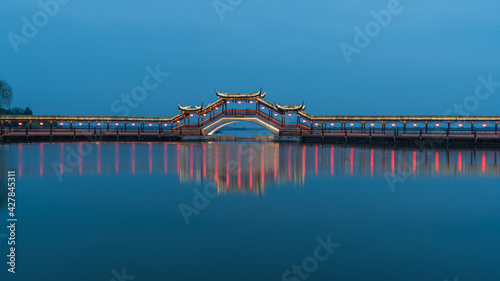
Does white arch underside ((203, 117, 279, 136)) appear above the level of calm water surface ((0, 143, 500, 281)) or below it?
above

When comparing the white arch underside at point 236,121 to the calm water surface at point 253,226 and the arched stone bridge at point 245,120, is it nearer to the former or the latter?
the arched stone bridge at point 245,120

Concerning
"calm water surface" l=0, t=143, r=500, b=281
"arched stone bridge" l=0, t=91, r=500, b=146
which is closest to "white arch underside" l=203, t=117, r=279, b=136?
"arched stone bridge" l=0, t=91, r=500, b=146

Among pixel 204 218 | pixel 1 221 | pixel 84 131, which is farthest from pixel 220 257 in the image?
pixel 84 131

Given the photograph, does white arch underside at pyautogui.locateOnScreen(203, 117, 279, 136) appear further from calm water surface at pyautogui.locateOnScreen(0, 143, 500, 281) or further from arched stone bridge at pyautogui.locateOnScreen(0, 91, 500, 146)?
calm water surface at pyautogui.locateOnScreen(0, 143, 500, 281)

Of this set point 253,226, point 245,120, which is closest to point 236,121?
point 245,120

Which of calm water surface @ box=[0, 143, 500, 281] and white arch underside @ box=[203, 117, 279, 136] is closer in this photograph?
calm water surface @ box=[0, 143, 500, 281]

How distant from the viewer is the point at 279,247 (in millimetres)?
6426

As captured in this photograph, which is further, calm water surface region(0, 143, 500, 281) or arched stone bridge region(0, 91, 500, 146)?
arched stone bridge region(0, 91, 500, 146)

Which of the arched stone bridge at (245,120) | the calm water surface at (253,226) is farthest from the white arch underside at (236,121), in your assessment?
the calm water surface at (253,226)

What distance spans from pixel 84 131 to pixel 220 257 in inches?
1567

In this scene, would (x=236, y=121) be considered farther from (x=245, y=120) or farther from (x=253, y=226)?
(x=253, y=226)

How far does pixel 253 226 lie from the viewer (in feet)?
25.0

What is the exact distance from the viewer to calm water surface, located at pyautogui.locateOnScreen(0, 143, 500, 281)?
562 cm

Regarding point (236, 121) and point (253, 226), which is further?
point (236, 121)
